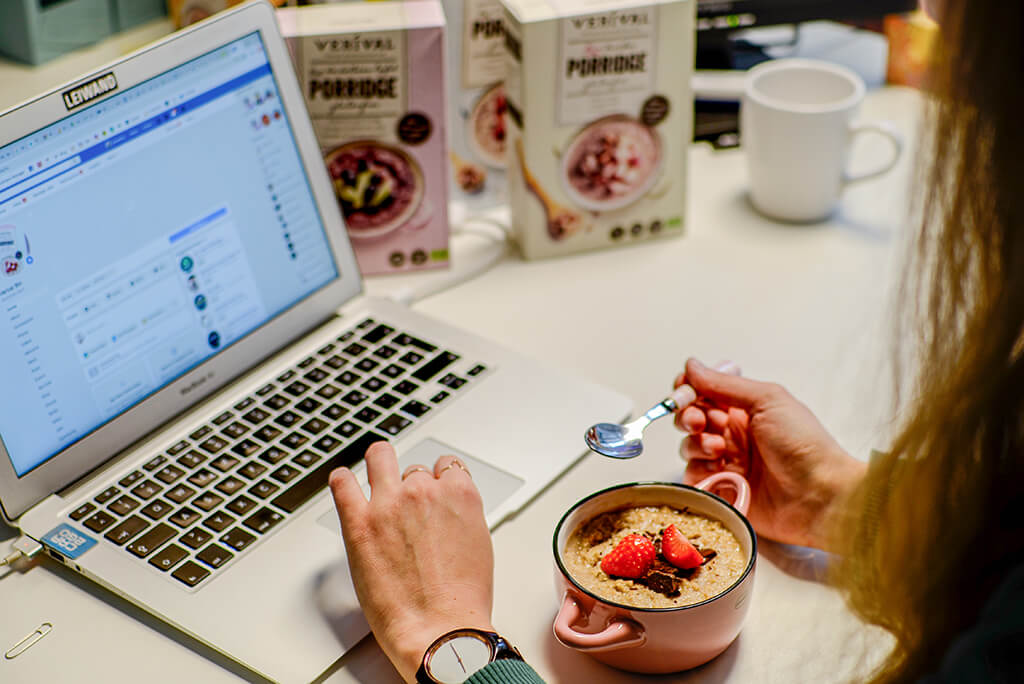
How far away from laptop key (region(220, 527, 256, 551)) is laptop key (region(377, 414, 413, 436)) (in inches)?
5.9

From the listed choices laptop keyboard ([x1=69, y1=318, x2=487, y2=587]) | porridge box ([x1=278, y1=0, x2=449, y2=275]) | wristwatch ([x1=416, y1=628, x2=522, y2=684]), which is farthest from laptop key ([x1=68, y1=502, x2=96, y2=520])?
porridge box ([x1=278, y1=0, x2=449, y2=275])

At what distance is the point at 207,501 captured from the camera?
0.77 m

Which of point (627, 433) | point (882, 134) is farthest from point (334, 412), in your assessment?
point (882, 134)

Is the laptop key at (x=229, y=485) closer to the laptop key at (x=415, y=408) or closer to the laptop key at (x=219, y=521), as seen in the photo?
the laptop key at (x=219, y=521)

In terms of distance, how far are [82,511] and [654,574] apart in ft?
1.41

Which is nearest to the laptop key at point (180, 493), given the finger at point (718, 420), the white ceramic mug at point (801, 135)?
the finger at point (718, 420)

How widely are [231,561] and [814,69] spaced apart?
2.83ft

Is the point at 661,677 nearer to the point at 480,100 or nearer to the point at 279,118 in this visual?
the point at 279,118

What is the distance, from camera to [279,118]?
3.01 ft

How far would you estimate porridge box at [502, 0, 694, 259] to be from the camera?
3.43 feet

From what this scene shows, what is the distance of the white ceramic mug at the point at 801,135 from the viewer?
1120 mm

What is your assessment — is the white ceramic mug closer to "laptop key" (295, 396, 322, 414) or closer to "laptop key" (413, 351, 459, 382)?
"laptop key" (413, 351, 459, 382)

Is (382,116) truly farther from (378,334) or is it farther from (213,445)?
(213,445)

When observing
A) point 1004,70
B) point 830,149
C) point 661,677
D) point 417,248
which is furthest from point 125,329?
point 830,149
